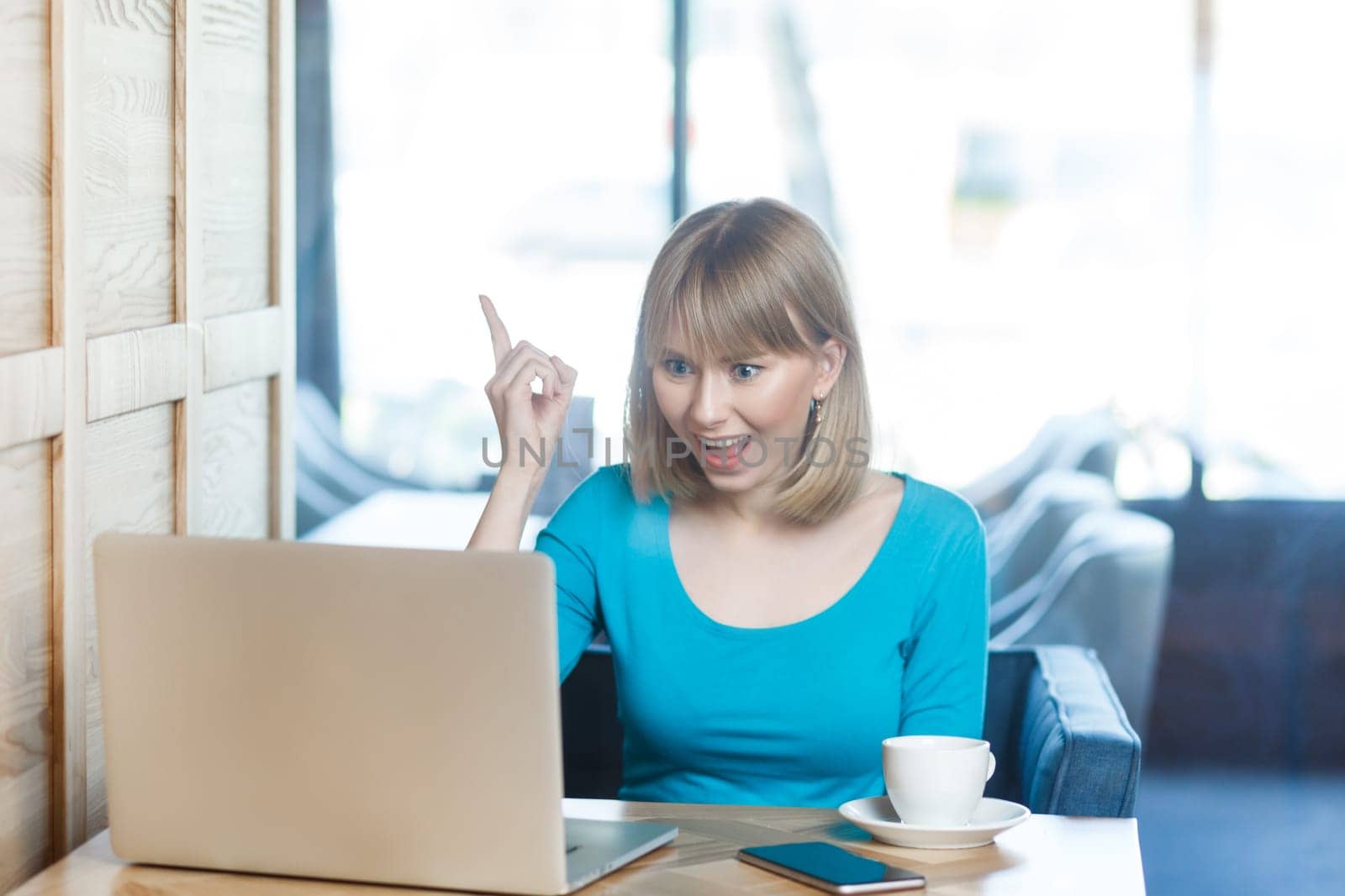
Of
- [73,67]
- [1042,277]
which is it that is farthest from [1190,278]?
[73,67]

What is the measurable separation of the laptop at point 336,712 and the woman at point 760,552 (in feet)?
1.63

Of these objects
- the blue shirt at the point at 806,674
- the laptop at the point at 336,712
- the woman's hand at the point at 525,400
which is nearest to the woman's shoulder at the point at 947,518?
the blue shirt at the point at 806,674

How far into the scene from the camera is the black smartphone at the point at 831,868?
1.08 metres

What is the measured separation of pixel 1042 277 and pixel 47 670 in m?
2.62

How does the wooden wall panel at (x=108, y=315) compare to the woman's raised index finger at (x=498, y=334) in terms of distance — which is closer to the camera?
the wooden wall panel at (x=108, y=315)

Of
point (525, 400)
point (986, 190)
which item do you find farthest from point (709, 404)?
point (986, 190)

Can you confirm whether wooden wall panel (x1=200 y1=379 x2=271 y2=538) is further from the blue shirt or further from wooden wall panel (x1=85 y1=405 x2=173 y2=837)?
the blue shirt

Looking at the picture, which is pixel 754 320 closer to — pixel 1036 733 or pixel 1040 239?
pixel 1036 733

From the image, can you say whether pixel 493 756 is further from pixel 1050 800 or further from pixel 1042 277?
pixel 1042 277

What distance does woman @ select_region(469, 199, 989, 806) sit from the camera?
1593 millimetres

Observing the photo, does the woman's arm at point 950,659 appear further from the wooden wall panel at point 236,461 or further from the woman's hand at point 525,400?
the wooden wall panel at point 236,461

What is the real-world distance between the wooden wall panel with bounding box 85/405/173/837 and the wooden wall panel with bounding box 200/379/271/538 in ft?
0.32

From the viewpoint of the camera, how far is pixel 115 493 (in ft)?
4.68

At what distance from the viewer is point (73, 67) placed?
1279 mm
